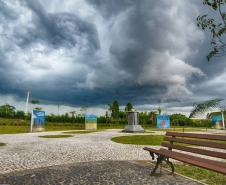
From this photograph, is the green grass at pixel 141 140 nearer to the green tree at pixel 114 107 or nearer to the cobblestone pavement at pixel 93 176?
the cobblestone pavement at pixel 93 176

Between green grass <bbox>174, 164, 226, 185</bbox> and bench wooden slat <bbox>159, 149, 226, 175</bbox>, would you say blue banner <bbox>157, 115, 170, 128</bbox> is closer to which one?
green grass <bbox>174, 164, 226, 185</bbox>

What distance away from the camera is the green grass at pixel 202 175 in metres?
6.03

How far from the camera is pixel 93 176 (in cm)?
629

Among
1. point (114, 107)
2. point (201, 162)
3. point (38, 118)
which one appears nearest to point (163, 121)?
point (38, 118)

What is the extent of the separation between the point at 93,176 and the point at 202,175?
2663 millimetres

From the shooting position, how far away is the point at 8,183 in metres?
5.82

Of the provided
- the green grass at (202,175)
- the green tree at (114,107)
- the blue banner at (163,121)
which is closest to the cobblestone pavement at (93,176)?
the green grass at (202,175)

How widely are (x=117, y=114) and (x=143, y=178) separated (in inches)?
3095

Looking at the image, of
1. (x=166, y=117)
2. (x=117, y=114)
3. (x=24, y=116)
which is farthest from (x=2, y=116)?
(x=166, y=117)

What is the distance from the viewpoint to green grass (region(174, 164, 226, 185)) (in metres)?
6.03

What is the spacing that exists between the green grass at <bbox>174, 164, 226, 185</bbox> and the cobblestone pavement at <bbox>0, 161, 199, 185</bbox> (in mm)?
475

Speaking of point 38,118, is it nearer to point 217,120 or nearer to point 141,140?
point 141,140

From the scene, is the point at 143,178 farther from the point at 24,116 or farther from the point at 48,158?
the point at 24,116

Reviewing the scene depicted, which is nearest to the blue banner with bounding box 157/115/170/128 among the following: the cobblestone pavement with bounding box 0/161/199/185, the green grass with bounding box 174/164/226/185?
the green grass with bounding box 174/164/226/185
